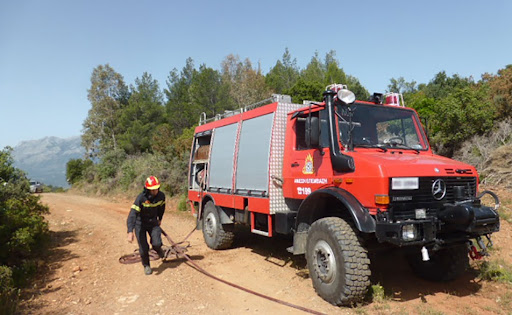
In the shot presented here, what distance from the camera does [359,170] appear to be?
174 inches

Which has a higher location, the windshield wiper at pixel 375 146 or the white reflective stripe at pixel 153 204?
the windshield wiper at pixel 375 146

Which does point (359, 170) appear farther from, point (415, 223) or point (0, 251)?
point (0, 251)

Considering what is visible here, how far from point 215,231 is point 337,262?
12.9ft

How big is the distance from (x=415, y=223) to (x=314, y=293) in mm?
1796

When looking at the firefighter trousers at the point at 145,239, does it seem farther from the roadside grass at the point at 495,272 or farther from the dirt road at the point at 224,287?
the roadside grass at the point at 495,272

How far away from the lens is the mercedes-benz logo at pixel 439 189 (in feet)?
14.0

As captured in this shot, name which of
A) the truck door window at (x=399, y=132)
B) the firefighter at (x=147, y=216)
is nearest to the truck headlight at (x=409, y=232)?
the truck door window at (x=399, y=132)

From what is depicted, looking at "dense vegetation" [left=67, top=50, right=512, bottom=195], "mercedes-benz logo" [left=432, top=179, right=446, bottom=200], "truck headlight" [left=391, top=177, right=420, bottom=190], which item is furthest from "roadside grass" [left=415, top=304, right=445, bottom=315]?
"dense vegetation" [left=67, top=50, right=512, bottom=195]

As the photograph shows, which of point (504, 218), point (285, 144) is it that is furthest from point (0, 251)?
point (504, 218)

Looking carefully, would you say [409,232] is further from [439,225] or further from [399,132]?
[399,132]

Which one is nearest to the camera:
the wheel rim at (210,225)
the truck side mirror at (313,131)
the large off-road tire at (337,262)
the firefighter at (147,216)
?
the large off-road tire at (337,262)

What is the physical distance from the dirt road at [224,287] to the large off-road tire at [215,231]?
0.21m

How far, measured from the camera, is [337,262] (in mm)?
4363

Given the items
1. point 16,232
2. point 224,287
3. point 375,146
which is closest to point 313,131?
point 375,146
